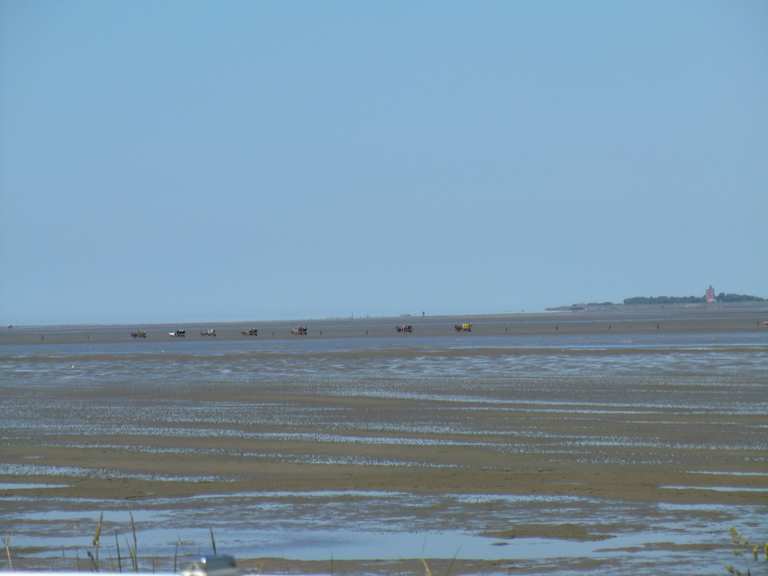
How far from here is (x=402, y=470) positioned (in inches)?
802

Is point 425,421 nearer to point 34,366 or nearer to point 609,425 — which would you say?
point 609,425

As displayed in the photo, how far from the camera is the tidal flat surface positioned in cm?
1460

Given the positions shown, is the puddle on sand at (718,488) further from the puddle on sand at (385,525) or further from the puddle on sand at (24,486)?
the puddle on sand at (24,486)

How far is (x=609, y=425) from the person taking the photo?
2655cm

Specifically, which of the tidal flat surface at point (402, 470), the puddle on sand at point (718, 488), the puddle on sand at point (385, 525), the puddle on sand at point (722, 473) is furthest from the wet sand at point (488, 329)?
the puddle on sand at point (385, 525)

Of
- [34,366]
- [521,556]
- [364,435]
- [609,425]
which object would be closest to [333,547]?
[521,556]

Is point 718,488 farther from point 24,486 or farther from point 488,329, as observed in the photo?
point 488,329

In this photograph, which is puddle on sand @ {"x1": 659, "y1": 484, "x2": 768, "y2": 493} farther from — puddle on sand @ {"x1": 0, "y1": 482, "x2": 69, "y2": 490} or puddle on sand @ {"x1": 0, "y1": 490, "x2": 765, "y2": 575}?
puddle on sand @ {"x1": 0, "y1": 482, "x2": 69, "y2": 490}

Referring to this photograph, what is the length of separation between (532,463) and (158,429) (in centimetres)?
1007

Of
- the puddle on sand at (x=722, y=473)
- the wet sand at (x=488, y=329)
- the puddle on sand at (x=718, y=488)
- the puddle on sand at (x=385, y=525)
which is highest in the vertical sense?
the wet sand at (x=488, y=329)

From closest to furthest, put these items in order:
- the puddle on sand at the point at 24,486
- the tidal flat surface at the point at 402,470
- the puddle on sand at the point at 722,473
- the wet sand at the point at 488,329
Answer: the tidal flat surface at the point at 402,470
the puddle on sand at the point at 722,473
the puddle on sand at the point at 24,486
the wet sand at the point at 488,329

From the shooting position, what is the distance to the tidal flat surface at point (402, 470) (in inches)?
575

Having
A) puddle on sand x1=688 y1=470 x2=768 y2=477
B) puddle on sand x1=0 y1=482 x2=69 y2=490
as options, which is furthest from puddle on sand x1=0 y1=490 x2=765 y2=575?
puddle on sand x1=688 y1=470 x2=768 y2=477

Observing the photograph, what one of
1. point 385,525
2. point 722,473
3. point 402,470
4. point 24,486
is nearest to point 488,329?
point 402,470
